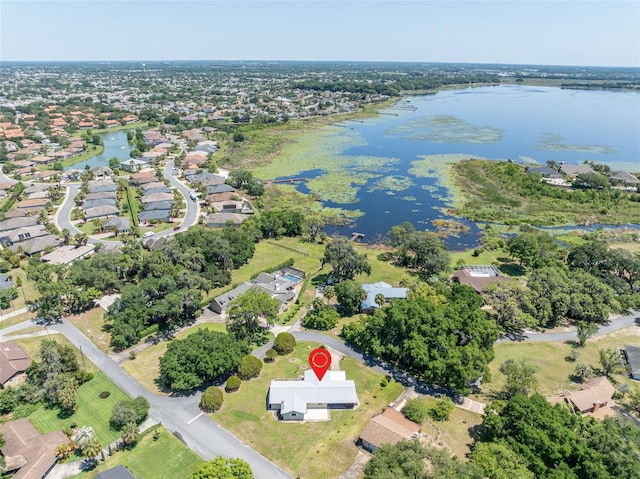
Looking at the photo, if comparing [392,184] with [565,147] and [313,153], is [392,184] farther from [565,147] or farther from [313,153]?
[565,147]

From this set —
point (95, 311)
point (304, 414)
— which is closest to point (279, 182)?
point (95, 311)

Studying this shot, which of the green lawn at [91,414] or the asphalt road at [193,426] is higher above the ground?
the asphalt road at [193,426]

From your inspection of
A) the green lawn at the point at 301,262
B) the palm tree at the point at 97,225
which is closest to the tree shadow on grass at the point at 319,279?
the green lawn at the point at 301,262

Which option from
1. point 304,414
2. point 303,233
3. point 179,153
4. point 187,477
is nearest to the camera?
point 187,477

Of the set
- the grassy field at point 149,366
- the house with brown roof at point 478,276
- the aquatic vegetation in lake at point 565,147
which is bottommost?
the grassy field at point 149,366

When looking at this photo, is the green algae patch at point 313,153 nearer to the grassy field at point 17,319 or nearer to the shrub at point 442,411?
the grassy field at point 17,319

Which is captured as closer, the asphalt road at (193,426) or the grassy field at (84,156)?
the asphalt road at (193,426)

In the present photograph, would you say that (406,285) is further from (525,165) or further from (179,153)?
(179,153)

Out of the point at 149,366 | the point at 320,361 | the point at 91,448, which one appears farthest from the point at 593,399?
the point at 149,366
